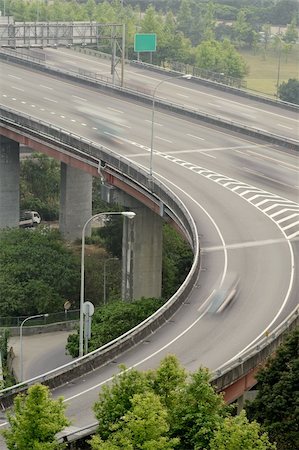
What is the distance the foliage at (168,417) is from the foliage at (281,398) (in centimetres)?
306

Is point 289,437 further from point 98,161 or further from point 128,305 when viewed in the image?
point 98,161

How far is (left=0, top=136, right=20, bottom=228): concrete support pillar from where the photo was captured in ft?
363

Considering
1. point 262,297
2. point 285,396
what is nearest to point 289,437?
point 285,396

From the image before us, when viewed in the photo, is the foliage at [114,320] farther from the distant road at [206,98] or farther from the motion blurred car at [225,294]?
the distant road at [206,98]

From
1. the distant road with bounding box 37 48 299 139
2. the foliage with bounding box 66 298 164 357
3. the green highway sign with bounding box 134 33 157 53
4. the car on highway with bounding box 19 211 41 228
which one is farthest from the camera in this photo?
the green highway sign with bounding box 134 33 157 53

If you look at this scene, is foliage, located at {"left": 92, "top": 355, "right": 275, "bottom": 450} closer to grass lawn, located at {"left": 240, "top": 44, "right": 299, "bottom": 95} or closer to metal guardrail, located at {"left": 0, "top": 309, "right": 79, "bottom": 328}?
metal guardrail, located at {"left": 0, "top": 309, "right": 79, "bottom": 328}

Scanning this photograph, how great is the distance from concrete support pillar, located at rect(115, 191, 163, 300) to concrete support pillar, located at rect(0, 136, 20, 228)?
2639 cm

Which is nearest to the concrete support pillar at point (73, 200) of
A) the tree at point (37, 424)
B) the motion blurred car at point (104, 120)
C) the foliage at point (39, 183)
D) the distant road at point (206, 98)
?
the motion blurred car at point (104, 120)

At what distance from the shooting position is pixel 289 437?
1868 inches

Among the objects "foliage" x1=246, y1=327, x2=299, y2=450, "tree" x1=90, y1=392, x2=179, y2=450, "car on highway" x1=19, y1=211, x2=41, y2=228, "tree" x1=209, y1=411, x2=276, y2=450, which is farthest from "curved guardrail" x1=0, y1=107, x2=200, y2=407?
"car on highway" x1=19, y1=211, x2=41, y2=228

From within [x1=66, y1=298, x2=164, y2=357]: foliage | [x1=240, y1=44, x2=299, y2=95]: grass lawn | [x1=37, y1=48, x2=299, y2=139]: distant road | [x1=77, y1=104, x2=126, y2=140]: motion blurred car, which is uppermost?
[x1=77, y1=104, x2=126, y2=140]: motion blurred car

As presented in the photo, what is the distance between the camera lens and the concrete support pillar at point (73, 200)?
4318 inches

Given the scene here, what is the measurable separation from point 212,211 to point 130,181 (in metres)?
7.94

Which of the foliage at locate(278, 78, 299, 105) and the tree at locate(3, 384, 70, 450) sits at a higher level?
the tree at locate(3, 384, 70, 450)
